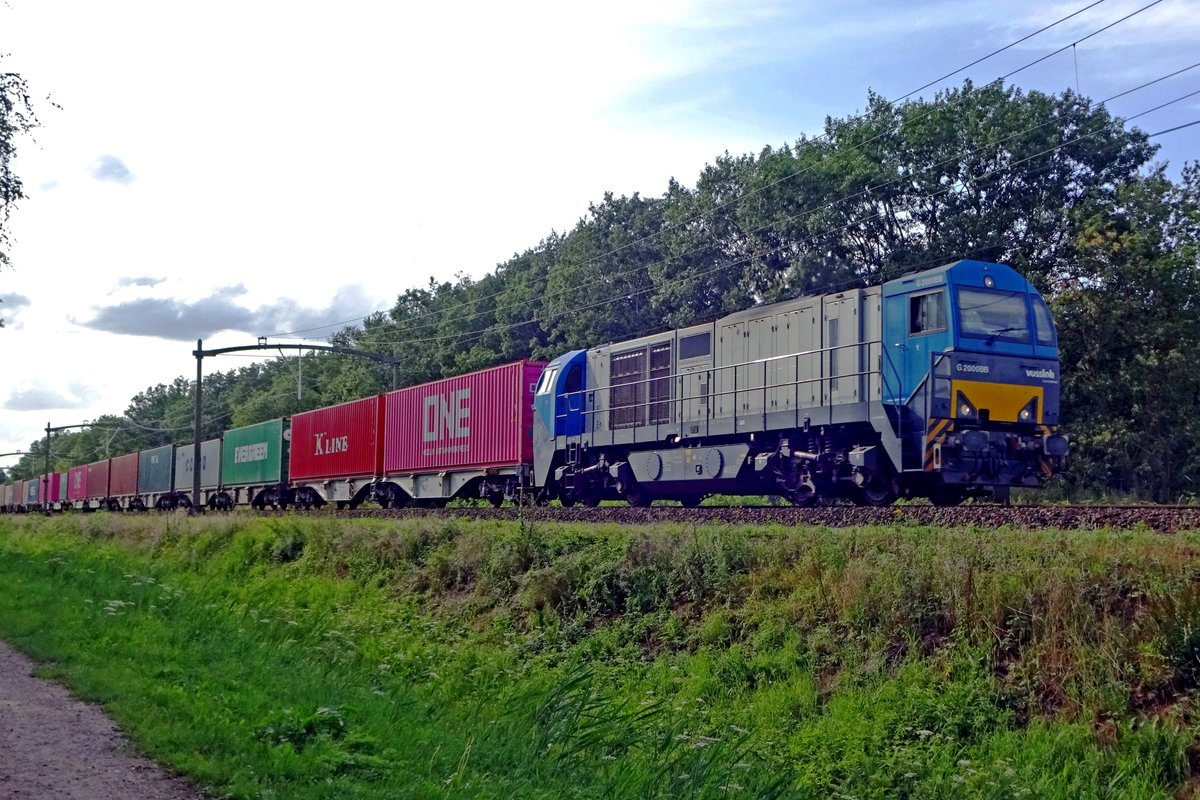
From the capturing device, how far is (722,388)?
19.6 m

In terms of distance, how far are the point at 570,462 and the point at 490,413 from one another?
3.92 m

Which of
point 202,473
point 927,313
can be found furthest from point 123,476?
point 927,313

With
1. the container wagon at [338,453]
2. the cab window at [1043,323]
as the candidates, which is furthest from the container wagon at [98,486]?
the cab window at [1043,323]

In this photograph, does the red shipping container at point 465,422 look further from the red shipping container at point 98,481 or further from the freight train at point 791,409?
the red shipping container at point 98,481

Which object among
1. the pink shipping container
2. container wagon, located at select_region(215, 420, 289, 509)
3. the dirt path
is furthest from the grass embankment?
the pink shipping container

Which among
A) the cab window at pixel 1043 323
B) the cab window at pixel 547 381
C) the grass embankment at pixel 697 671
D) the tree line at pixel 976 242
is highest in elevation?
the tree line at pixel 976 242

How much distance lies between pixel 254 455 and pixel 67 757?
35.4 m

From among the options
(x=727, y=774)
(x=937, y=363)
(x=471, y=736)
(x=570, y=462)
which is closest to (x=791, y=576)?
(x=727, y=774)

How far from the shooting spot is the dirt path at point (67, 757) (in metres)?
5.99

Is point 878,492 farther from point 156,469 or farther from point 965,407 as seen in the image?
point 156,469

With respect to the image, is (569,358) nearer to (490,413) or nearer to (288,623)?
(490,413)

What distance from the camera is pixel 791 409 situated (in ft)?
58.6

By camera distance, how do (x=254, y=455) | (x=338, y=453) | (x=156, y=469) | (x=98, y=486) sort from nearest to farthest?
(x=338, y=453) < (x=254, y=455) < (x=156, y=469) < (x=98, y=486)

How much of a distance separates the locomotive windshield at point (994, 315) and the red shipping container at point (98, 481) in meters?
52.2
